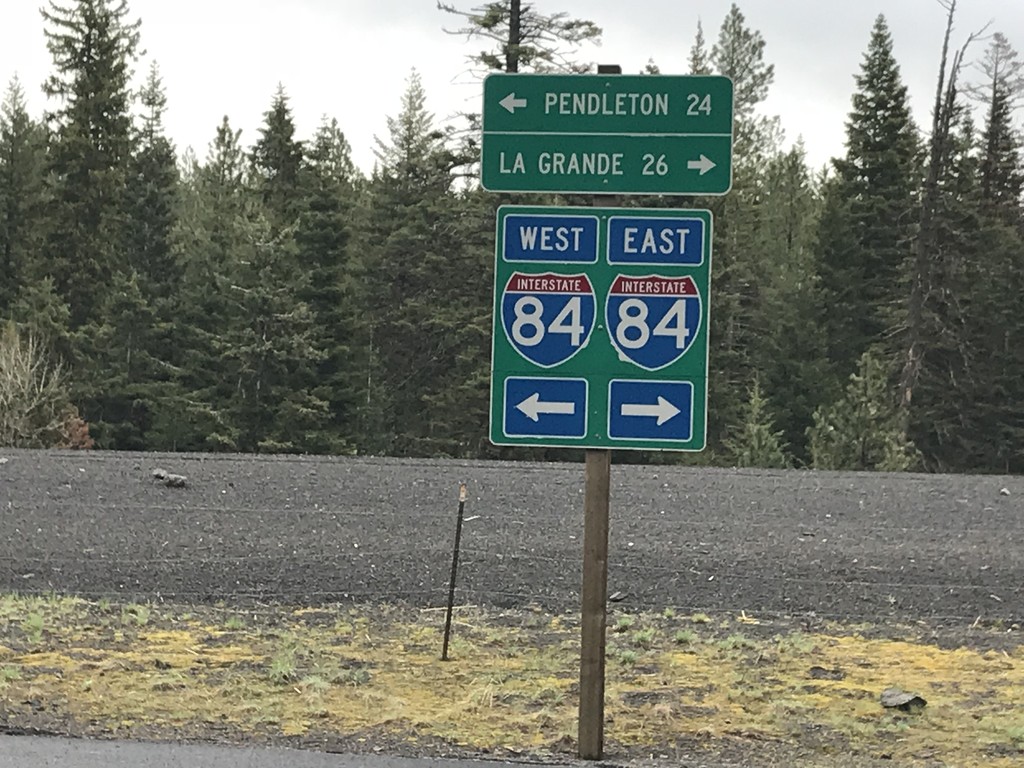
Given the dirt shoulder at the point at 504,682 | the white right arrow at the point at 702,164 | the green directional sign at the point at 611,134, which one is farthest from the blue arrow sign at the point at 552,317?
the dirt shoulder at the point at 504,682

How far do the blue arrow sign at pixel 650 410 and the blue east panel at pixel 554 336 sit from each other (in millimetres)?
233

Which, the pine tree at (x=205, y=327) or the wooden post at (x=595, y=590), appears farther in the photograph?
the pine tree at (x=205, y=327)

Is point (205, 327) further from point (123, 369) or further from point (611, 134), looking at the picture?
point (611, 134)

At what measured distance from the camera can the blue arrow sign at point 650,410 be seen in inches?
190

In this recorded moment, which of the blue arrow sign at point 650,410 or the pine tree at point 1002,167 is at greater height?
the pine tree at point 1002,167

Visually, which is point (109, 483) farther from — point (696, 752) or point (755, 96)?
point (755, 96)

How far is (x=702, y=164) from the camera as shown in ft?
15.9

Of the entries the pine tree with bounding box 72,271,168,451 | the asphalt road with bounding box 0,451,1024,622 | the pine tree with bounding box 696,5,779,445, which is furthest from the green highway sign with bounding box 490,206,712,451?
the pine tree with bounding box 72,271,168,451

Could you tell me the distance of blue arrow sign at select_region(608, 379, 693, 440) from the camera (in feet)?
15.8

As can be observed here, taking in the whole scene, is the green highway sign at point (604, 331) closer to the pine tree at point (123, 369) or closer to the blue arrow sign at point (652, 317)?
the blue arrow sign at point (652, 317)

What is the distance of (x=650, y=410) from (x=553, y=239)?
0.81m

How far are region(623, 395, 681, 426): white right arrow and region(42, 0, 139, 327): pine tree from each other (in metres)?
39.5

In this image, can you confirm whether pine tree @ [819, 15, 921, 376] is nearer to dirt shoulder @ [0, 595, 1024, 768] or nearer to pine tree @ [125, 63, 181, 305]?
pine tree @ [125, 63, 181, 305]

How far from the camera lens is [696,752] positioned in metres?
4.93
